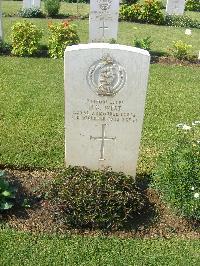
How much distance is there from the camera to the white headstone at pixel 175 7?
17.0 m

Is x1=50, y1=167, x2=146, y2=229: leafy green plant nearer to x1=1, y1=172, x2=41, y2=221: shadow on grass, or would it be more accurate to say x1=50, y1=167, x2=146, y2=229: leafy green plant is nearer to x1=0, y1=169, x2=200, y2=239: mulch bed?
x1=0, y1=169, x2=200, y2=239: mulch bed

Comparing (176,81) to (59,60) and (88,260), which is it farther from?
(88,260)

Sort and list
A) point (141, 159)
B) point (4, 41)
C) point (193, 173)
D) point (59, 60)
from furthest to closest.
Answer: point (4, 41), point (59, 60), point (141, 159), point (193, 173)

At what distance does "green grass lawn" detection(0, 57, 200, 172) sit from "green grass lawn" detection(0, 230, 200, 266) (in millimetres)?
1524

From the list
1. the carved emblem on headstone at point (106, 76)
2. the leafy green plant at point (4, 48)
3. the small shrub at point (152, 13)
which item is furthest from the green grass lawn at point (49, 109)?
the small shrub at point (152, 13)

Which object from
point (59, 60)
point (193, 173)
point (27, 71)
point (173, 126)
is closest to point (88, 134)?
point (193, 173)

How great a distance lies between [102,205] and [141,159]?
1748mm

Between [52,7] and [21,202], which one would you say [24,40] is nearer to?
[52,7]

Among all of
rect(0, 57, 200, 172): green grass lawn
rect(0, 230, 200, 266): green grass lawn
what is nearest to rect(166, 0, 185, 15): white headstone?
rect(0, 57, 200, 172): green grass lawn

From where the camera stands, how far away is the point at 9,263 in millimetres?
4492

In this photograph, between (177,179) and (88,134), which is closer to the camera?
(177,179)

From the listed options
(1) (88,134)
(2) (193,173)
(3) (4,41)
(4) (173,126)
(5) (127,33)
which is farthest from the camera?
(5) (127,33)

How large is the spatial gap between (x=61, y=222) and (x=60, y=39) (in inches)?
282

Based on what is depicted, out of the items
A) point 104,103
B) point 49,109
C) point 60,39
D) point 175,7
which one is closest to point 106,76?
point 104,103
